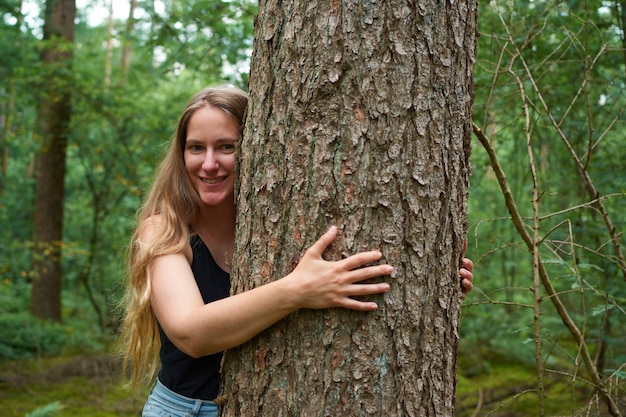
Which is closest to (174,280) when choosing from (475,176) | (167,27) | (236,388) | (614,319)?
(236,388)

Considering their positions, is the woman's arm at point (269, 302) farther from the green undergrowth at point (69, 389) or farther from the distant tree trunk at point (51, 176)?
the distant tree trunk at point (51, 176)

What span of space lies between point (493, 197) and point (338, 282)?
7.08 metres

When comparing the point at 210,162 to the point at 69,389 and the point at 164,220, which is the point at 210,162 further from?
the point at 69,389

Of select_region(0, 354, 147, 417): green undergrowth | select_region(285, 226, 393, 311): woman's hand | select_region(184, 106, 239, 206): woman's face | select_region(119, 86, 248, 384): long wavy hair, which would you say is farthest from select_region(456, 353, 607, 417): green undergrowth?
select_region(0, 354, 147, 417): green undergrowth

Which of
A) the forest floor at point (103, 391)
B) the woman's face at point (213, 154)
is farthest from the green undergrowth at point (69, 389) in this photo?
the woman's face at point (213, 154)

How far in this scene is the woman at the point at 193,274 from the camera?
1.75 m

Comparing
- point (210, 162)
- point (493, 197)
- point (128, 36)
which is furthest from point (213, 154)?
point (493, 197)

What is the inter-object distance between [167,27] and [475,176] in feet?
11.7

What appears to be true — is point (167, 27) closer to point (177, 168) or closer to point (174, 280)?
point (177, 168)

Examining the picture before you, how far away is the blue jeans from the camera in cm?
224

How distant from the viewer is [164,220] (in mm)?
2229

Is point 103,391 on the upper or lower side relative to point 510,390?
lower

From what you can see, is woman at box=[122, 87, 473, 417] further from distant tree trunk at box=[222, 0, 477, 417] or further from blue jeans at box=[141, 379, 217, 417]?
distant tree trunk at box=[222, 0, 477, 417]

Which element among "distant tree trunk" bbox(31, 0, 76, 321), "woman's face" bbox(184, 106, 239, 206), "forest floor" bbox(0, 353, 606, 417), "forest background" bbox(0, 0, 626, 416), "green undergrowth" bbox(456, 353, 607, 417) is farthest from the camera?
"distant tree trunk" bbox(31, 0, 76, 321)
